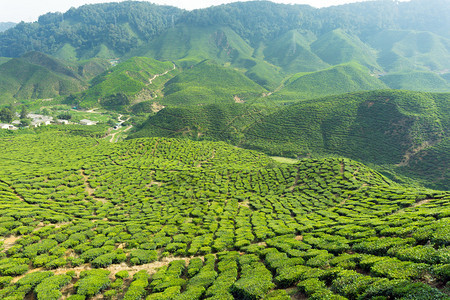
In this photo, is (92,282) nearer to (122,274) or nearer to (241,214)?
(122,274)

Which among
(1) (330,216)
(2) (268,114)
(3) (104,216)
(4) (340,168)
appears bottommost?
(3) (104,216)

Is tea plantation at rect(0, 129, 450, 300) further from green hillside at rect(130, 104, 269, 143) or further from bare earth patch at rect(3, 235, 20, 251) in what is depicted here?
green hillside at rect(130, 104, 269, 143)

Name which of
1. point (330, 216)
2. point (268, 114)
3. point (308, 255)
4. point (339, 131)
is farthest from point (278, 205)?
point (268, 114)

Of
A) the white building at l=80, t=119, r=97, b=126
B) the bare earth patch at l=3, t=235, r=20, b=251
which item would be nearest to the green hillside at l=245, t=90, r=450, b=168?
the bare earth patch at l=3, t=235, r=20, b=251

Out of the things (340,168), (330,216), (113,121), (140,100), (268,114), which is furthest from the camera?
(140,100)

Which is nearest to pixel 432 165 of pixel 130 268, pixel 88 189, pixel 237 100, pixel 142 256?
pixel 142 256

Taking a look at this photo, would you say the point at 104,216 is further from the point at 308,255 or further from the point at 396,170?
the point at 396,170

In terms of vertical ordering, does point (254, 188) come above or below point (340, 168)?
below
